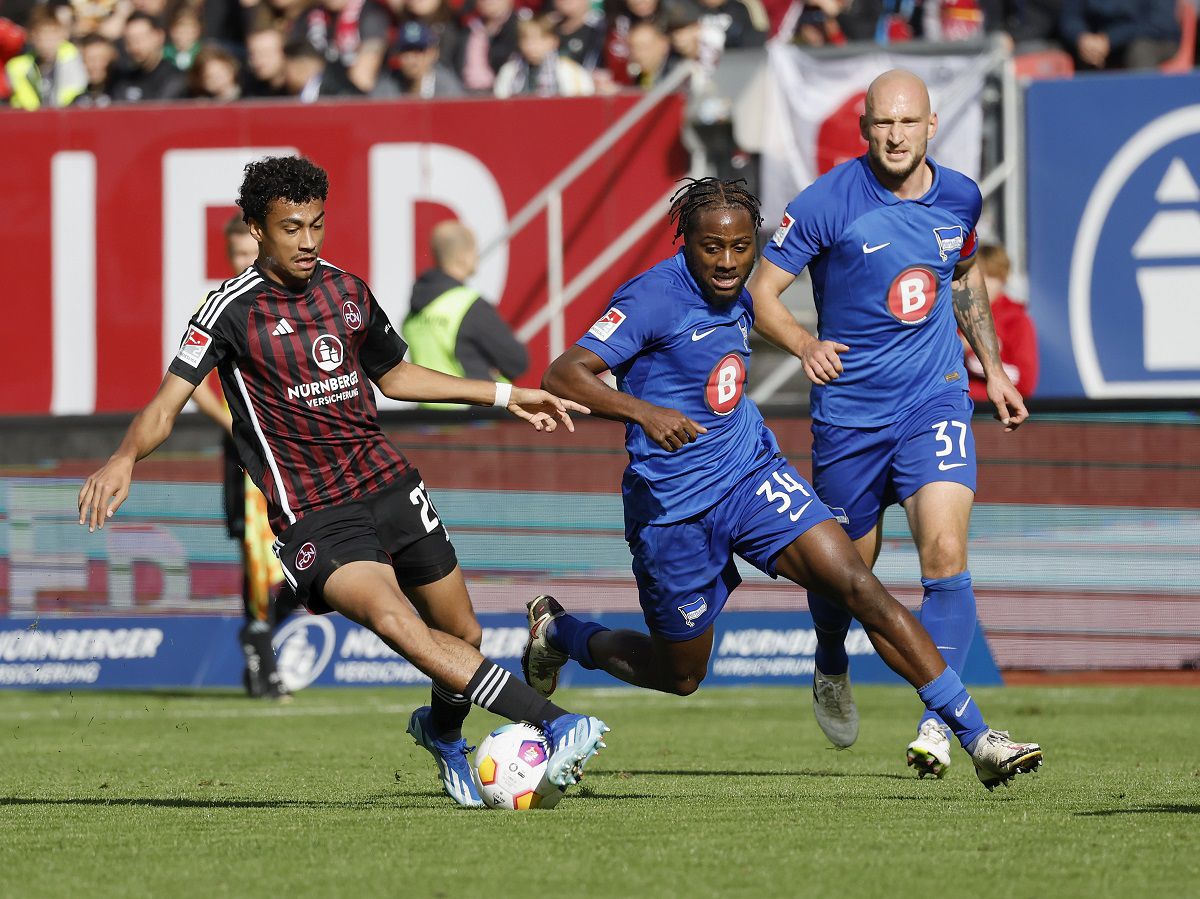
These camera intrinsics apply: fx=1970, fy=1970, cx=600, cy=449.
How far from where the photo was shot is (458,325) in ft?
39.2

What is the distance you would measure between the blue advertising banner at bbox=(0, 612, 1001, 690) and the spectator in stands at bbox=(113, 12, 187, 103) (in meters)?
6.17

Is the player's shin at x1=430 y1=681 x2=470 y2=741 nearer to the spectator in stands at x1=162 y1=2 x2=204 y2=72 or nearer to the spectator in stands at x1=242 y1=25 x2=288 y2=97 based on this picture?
the spectator in stands at x1=242 y1=25 x2=288 y2=97

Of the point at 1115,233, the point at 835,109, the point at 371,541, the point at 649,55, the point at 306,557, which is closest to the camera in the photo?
the point at 306,557

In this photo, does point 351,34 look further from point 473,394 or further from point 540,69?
point 473,394

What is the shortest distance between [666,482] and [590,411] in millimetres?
504

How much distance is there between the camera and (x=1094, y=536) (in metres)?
12.2

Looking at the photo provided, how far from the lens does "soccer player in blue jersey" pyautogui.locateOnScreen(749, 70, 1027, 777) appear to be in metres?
7.65

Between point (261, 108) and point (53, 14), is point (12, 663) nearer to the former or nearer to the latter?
point (261, 108)

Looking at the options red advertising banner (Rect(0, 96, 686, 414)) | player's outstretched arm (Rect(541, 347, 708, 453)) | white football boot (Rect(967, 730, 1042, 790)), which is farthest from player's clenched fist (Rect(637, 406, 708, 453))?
red advertising banner (Rect(0, 96, 686, 414))

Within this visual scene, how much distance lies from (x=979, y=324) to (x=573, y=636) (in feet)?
6.94

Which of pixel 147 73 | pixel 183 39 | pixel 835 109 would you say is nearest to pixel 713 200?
pixel 835 109

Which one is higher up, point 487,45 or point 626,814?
point 487,45

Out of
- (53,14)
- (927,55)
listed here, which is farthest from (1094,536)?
(53,14)

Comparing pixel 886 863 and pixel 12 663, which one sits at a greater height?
pixel 886 863
